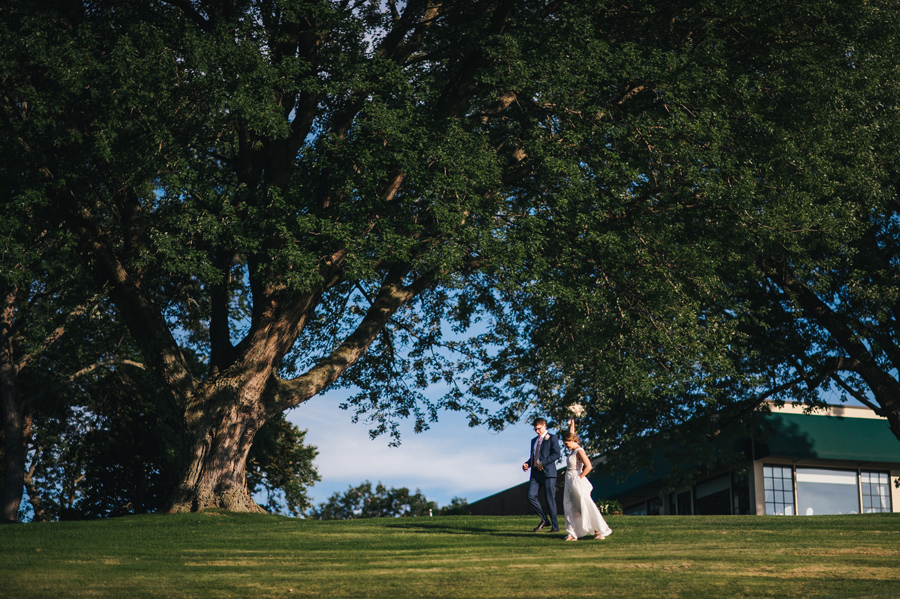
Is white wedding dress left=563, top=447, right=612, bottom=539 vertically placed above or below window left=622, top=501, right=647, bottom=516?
above

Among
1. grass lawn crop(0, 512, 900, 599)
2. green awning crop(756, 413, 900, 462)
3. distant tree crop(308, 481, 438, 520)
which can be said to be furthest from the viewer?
distant tree crop(308, 481, 438, 520)

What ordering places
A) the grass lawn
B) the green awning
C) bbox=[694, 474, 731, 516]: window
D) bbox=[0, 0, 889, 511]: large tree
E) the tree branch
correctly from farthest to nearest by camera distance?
bbox=[694, 474, 731, 516]: window, the green awning, the tree branch, bbox=[0, 0, 889, 511]: large tree, the grass lawn

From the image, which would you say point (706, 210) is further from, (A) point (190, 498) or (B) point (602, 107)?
(A) point (190, 498)

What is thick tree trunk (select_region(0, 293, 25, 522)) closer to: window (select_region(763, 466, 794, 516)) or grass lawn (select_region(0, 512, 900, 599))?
grass lawn (select_region(0, 512, 900, 599))

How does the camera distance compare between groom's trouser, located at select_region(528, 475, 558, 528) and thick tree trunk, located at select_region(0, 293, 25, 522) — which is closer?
groom's trouser, located at select_region(528, 475, 558, 528)

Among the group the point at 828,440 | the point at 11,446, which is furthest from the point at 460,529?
the point at 828,440

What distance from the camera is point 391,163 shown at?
1783 cm

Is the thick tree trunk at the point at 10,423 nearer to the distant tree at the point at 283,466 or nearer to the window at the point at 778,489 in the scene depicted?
the distant tree at the point at 283,466

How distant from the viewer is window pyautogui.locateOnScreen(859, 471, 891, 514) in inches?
1329


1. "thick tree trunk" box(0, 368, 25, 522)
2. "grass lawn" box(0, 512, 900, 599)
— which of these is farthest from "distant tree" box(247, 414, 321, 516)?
"grass lawn" box(0, 512, 900, 599)

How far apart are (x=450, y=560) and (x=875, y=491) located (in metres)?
28.4

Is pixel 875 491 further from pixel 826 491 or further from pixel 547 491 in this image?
pixel 547 491

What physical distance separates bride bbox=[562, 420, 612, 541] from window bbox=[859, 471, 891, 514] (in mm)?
25024

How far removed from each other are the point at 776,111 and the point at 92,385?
2572 cm
